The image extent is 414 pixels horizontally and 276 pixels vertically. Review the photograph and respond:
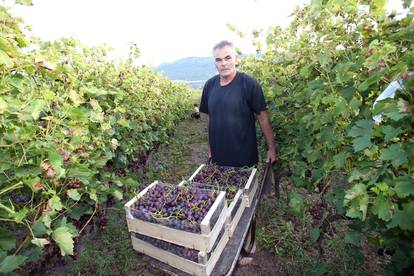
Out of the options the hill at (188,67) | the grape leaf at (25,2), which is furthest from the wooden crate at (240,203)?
the hill at (188,67)

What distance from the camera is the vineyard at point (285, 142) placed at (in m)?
1.39

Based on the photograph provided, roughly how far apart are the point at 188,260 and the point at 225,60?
1.98m

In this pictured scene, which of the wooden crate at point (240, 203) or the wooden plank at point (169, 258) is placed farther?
the wooden crate at point (240, 203)

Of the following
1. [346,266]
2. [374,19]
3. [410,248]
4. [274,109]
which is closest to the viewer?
[410,248]

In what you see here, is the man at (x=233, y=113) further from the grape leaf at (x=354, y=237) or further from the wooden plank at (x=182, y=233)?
the grape leaf at (x=354, y=237)

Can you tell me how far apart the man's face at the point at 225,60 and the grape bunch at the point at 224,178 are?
3.34 ft

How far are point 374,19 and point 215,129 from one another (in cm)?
195

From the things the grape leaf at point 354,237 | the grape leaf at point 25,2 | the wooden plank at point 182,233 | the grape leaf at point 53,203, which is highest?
the grape leaf at point 25,2

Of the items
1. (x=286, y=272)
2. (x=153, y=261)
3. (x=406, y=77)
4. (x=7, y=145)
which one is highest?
(x=406, y=77)

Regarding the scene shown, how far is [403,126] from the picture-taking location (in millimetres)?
1300

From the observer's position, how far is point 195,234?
2.20 m

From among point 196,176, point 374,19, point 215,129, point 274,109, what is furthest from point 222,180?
point 374,19

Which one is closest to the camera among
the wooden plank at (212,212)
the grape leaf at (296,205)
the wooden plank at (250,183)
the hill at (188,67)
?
the wooden plank at (212,212)

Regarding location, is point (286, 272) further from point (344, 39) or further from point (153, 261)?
point (344, 39)
